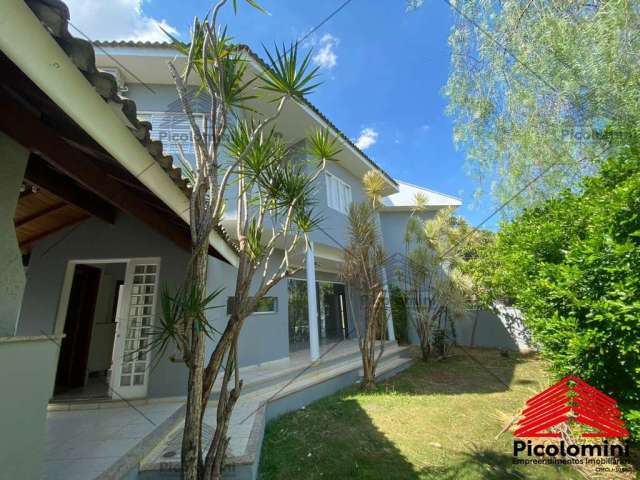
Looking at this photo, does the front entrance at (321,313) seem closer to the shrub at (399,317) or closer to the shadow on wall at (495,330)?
the shrub at (399,317)

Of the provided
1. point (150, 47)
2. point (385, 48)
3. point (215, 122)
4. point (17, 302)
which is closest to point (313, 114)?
point (385, 48)

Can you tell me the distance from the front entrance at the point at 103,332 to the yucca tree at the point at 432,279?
733 cm

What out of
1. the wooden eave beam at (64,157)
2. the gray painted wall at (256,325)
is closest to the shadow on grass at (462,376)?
the gray painted wall at (256,325)

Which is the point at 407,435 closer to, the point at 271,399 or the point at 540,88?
the point at 271,399

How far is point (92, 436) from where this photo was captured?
348 centimetres

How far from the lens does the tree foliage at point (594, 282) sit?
2.63 meters

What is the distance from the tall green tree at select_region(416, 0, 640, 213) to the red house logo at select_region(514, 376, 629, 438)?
2.79 meters

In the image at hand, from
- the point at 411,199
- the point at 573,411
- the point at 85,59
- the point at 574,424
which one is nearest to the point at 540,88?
the point at 573,411

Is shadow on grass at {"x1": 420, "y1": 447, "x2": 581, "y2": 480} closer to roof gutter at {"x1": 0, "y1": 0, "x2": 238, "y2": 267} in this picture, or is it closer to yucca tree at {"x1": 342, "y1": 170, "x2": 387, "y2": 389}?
yucca tree at {"x1": 342, "y1": 170, "x2": 387, "y2": 389}

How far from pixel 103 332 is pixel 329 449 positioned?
234 inches

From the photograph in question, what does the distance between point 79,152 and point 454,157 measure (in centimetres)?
587

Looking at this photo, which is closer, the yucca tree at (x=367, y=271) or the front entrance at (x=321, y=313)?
the yucca tree at (x=367, y=271)

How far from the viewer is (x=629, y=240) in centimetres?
266

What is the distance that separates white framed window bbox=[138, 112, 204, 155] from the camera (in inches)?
285
